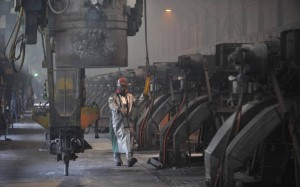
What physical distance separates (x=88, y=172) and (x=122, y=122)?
139 centimetres

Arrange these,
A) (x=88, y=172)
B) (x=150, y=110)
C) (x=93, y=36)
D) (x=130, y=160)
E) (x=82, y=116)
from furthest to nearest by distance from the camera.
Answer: (x=150, y=110)
(x=130, y=160)
(x=88, y=172)
(x=82, y=116)
(x=93, y=36)

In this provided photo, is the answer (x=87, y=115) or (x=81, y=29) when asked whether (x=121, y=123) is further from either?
(x=81, y=29)

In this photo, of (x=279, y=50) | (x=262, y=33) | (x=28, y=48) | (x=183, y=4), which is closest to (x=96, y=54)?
(x=279, y=50)

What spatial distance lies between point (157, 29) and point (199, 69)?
1080 inches

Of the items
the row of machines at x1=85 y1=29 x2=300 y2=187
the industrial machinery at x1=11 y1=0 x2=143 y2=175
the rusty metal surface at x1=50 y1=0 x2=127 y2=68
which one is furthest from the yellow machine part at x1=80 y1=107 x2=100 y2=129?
the row of machines at x1=85 y1=29 x2=300 y2=187

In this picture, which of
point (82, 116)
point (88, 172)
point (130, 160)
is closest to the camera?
point (82, 116)

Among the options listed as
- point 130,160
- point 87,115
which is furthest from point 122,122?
point 87,115

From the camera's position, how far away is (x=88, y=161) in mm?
12141

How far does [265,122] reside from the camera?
7.04m

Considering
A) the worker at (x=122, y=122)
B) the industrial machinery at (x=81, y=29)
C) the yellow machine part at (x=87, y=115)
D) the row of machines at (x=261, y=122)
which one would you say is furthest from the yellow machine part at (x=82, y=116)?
the row of machines at (x=261, y=122)

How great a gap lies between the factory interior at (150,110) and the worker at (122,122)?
0.02 m

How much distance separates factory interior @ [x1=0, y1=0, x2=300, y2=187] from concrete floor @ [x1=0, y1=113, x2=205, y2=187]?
0.02 metres

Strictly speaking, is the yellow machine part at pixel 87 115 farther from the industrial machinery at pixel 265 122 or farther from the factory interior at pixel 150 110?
the industrial machinery at pixel 265 122

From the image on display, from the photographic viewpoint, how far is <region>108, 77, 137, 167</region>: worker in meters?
11.3
